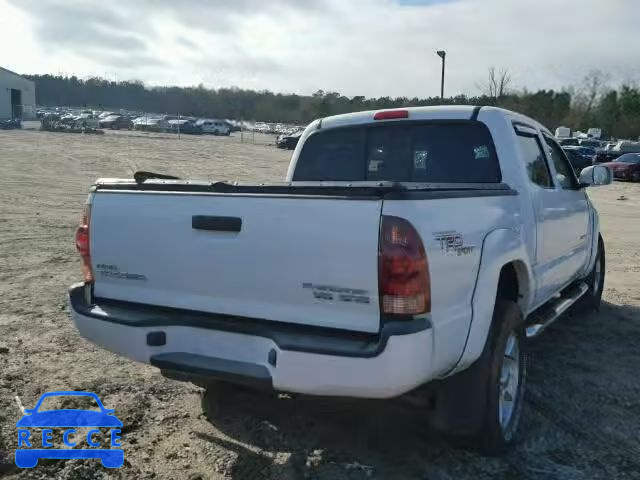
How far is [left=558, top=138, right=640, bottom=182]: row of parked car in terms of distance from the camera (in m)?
31.8

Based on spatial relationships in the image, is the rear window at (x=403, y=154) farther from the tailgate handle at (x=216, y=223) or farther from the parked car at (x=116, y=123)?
the parked car at (x=116, y=123)

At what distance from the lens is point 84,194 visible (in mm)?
17000

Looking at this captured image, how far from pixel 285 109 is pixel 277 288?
11202cm

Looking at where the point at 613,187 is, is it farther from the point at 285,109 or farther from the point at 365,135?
the point at 285,109

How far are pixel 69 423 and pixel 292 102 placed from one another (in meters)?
112

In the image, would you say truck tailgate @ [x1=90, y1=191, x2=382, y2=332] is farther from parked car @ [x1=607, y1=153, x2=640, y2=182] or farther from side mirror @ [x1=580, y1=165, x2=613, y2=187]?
parked car @ [x1=607, y1=153, x2=640, y2=182]

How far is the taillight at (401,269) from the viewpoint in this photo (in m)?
2.89

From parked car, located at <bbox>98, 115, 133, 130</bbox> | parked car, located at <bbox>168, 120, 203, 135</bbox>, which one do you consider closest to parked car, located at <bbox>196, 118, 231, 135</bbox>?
parked car, located at <bbox>168, 120, 203, 135</bbox>

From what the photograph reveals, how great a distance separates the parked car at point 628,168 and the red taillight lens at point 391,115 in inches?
1179

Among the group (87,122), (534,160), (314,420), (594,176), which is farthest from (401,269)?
(87,122)

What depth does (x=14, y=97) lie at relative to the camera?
245 ft

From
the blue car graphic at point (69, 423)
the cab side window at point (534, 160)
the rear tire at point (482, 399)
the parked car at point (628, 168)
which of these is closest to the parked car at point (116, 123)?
the parked car at point (628, 168)

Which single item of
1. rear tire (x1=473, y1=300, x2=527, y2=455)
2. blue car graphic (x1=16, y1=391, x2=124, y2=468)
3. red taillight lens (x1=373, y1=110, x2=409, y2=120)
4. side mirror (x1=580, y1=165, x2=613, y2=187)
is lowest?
blue car graphic (x1=16, y1=391, x2=124, y2=468)

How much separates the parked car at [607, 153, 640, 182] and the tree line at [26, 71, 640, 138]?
16.6 meters
